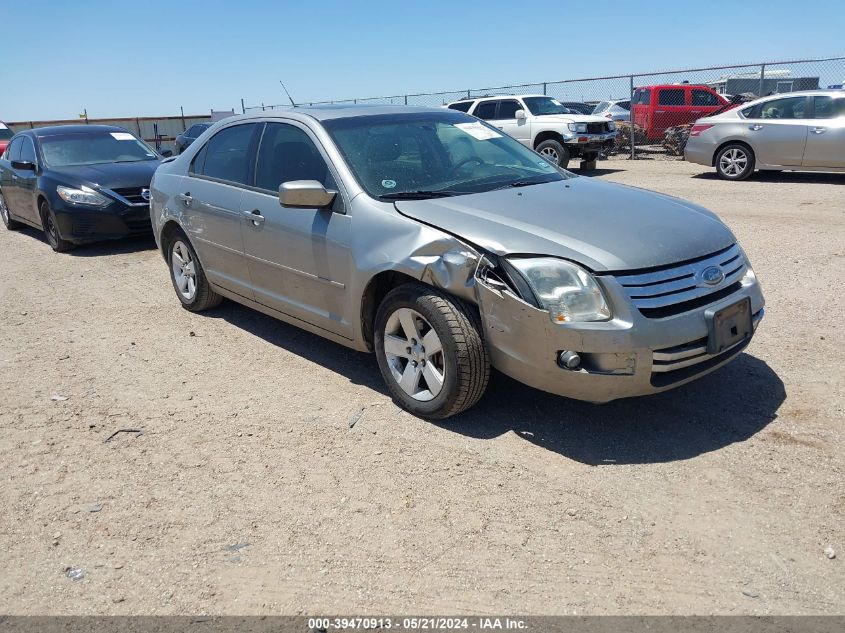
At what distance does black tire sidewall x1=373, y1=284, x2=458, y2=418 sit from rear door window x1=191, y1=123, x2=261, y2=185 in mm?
1797

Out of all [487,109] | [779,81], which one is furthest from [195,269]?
[779,81]

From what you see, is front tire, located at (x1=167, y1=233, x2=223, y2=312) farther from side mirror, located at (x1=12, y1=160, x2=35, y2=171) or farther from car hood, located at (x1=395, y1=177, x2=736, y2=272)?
side mirror, located at (x1=12, y1=160, x2=35, y2=171)

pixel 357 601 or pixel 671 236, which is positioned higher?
pixel 671 236

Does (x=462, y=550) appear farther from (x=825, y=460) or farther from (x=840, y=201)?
(x=840, y=201)

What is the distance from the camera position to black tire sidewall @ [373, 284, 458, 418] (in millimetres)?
3781

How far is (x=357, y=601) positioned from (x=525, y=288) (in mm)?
1639

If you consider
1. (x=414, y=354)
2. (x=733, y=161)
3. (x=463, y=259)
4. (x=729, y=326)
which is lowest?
(x=414, y=354)

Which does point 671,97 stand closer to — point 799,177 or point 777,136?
point 799,177

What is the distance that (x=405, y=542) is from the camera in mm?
3096

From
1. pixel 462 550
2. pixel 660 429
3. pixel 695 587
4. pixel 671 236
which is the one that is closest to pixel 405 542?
pixel 462 550

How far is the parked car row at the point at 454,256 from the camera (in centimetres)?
351

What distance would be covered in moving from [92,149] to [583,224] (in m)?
8.73

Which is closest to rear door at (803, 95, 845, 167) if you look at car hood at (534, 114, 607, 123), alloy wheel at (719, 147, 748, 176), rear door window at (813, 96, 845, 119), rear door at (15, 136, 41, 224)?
rear door window at (813, 96, 845, 119)

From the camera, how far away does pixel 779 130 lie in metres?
12.9
